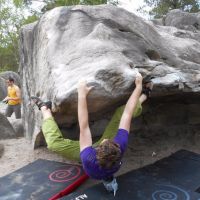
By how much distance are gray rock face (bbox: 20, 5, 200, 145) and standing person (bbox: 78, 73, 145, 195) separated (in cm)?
10

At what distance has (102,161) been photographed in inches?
123

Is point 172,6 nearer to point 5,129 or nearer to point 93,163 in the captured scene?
point 5,129

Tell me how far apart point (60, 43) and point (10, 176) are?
1672 mm

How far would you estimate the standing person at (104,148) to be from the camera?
10.2 feet

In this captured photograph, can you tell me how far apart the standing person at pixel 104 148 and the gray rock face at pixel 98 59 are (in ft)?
0.34

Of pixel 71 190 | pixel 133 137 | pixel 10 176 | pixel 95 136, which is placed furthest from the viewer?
pixel 133 137

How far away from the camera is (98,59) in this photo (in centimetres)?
379

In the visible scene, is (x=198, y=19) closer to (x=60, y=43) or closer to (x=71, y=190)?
(x=60, y=43)

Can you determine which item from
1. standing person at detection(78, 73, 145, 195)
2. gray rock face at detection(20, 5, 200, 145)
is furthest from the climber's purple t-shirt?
gray rock face at detection(20, 5, 200, 145)

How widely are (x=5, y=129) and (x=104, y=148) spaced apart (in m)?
3.53

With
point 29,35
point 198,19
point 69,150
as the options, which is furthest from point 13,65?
point 69,150

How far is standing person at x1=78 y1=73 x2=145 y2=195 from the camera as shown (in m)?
3.12

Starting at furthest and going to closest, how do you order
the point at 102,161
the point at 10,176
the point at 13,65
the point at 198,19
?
the point at 13,65 → the point at 198,19 → the point at 10,176 → the point at 102,161

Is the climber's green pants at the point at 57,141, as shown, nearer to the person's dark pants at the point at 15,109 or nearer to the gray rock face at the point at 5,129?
the gray rock face at the point at 5,129
